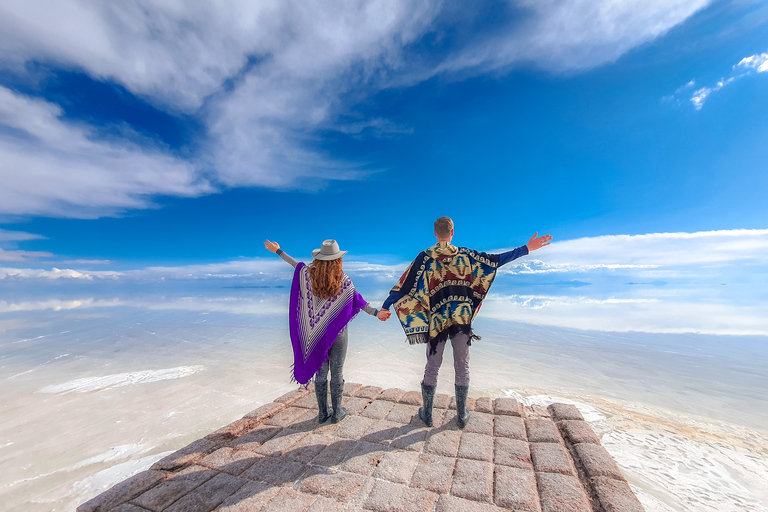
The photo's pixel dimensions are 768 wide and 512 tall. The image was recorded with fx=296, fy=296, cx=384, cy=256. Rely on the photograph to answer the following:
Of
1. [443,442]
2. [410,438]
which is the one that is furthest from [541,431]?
[410,438]

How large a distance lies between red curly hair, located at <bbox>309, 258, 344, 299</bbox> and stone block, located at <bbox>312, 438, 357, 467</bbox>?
164 cm

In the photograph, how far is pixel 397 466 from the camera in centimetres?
285

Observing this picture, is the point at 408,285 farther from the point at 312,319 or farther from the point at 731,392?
the point at 731,392

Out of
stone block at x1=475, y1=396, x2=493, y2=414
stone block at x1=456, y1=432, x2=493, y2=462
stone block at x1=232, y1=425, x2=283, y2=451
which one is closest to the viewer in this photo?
stone block at x1=456, y1=432, x2=493, y2=462

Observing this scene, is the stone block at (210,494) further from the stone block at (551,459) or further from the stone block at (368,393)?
the stone block at (551,459)

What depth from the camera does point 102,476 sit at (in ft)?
12.1

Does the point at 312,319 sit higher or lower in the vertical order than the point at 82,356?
higher

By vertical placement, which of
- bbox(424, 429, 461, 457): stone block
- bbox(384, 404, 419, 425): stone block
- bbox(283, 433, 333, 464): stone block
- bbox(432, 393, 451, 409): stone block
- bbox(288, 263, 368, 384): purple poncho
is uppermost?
bbox(288, 263, 368, 384): purple poncho

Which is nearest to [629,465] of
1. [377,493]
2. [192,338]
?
[377,493]

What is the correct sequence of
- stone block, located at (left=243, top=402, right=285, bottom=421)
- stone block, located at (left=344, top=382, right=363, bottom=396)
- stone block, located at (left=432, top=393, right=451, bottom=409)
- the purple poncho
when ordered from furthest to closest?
stone block, located at (left=344, top=382, right=363, bottom=396) → stone block, located at (left=432, top=393, right=451, bottom=409) → stone block, located at (left=243, top=402, right=285, bottom=421) → the purple poncho

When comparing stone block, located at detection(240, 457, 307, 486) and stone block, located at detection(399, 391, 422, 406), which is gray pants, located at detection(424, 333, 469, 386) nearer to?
stone block, located at detection(399, 391, 422, 406)

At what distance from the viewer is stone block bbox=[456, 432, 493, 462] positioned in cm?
302

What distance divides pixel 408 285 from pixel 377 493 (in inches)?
85.4

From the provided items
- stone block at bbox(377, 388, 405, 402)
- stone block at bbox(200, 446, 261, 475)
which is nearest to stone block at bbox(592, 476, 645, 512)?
stone block at bbox(377, 388, 405, 402)
